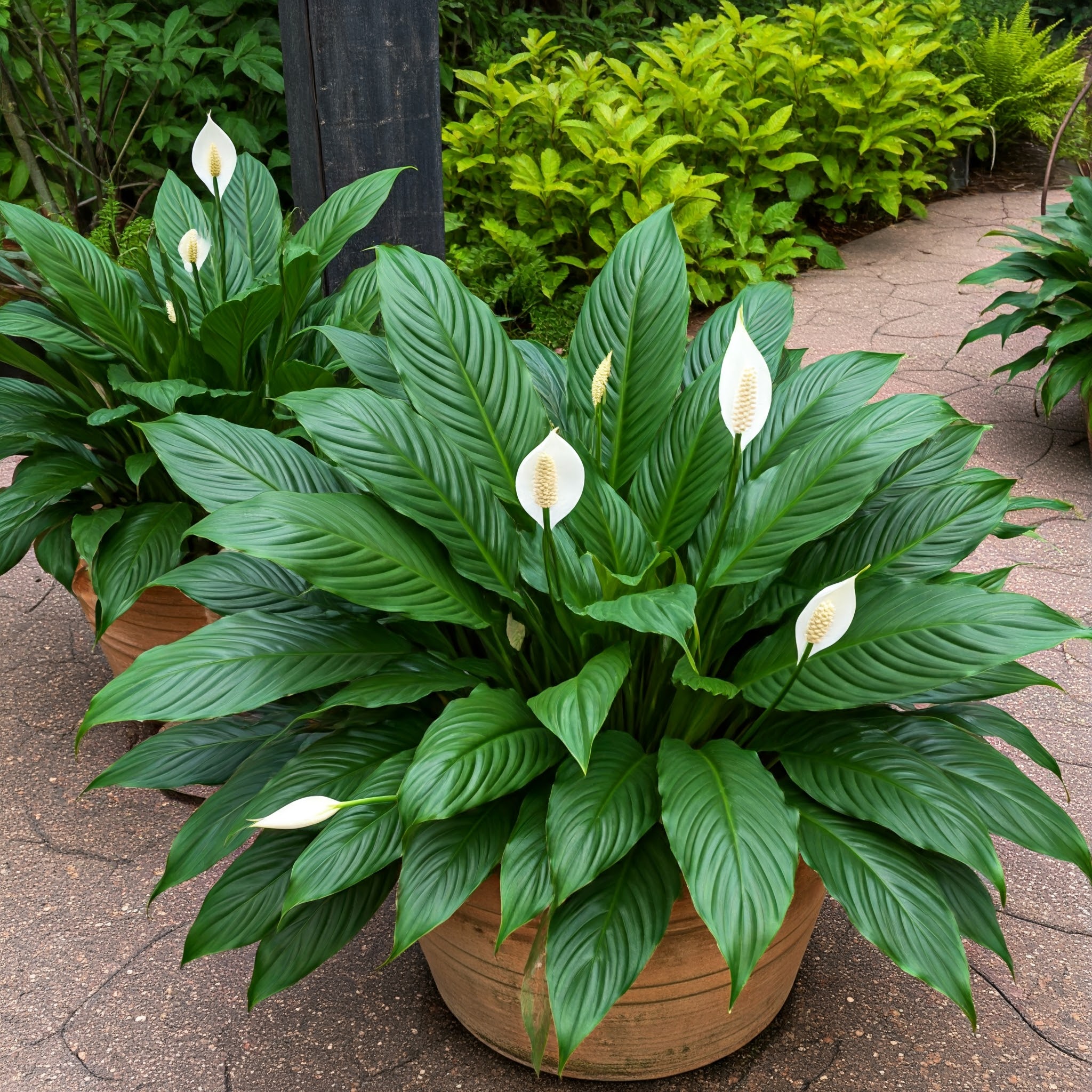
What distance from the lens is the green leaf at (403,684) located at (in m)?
1.36

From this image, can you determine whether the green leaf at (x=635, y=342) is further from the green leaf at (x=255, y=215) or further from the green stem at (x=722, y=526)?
the green leaf at (x=255, y=215)

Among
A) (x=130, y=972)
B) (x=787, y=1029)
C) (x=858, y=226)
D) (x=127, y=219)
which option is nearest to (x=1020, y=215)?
(x=858, y=226)

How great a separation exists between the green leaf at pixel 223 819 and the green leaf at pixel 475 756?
0.33 meters

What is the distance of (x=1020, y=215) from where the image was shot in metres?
5.32

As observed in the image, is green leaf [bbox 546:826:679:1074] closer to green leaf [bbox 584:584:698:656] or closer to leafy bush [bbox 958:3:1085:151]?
green leaf [bbox 584:584:698:656]

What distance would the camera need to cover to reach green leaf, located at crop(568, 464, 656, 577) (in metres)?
1.41

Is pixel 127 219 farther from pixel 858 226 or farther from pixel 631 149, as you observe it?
pixel 858 226

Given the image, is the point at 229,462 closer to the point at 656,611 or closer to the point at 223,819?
the point at 223,819

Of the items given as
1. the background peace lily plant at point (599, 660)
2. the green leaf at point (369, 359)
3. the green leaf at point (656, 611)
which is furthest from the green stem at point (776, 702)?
the green leaf at point (369, 359)

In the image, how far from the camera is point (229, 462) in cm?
151

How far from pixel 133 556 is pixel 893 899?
1.28 metres

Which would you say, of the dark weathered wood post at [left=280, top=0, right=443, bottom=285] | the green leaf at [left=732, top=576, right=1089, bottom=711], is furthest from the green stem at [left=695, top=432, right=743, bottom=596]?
the dark weathered wood post at [left=280, top=0, right=443, bottom=285]

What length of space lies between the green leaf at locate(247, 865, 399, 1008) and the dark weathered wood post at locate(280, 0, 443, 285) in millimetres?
1578

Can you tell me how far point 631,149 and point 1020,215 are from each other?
7.54 ft
